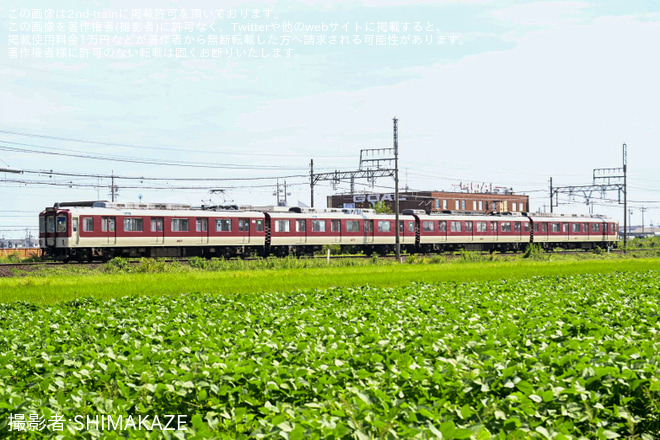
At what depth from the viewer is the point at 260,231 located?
50.0 m

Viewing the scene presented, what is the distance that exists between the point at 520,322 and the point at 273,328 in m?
4.51

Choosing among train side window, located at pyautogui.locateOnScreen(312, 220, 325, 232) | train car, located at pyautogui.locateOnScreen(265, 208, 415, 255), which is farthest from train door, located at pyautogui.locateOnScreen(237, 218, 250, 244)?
train side window, located at pyautogui.locateOnScreen(312, 220, 325, 232)

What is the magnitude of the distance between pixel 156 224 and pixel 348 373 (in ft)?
121

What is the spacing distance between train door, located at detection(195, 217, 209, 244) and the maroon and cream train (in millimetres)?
67

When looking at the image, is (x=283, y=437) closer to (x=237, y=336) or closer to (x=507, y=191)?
(x=237, y=336)

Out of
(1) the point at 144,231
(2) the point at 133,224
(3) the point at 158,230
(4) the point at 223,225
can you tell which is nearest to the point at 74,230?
(2) the point at 133,224

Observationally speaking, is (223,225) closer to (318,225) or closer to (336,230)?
(318,225)

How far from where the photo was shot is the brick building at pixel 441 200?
11931 centimetres

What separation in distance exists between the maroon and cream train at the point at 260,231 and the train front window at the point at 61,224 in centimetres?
6

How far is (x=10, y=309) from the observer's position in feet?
58.6

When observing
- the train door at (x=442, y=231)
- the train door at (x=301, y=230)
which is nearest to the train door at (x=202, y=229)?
the train door at (x=301, y=230)

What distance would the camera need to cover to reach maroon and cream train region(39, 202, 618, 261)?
4088cm

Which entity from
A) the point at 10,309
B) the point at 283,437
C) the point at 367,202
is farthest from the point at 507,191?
the point at 283,437

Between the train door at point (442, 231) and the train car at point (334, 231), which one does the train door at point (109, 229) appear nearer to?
the train car at point (334, 231)
